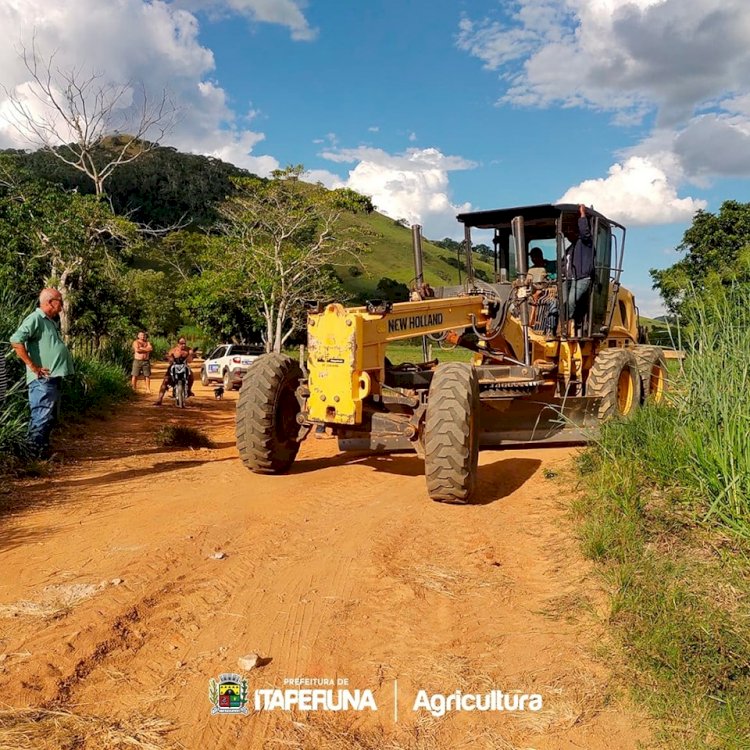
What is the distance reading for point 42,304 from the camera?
678 centimetres

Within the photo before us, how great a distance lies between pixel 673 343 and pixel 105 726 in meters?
4.98

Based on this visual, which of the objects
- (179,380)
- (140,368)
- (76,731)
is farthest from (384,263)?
(76,731)

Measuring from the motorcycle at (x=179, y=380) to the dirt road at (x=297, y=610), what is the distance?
8.21 meters

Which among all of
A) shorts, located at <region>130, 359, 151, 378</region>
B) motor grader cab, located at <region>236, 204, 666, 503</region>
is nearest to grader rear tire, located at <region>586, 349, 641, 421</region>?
motor grader cab, located at <region>236, 204, 666, 503</region>

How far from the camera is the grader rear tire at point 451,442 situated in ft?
18.9

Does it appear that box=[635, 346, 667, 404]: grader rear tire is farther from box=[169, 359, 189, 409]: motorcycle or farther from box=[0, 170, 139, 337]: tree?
box=[0, 170, 139, 337]: tree

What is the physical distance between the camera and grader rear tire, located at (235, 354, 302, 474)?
22.7 ft

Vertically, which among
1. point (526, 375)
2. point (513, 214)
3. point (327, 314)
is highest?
point (513, 214)

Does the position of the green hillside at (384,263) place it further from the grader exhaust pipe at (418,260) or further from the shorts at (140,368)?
the grader exhaust pipe at (418,260)

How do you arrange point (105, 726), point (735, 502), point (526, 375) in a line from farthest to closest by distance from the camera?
point (526, 375), point (735, 502), point (105, 726)

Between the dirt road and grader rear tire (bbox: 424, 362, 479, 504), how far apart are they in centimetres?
22

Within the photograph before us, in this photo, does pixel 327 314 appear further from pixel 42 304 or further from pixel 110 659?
pixel 110 659

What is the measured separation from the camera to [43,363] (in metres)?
6.81

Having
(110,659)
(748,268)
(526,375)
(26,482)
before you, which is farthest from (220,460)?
(748,268)
